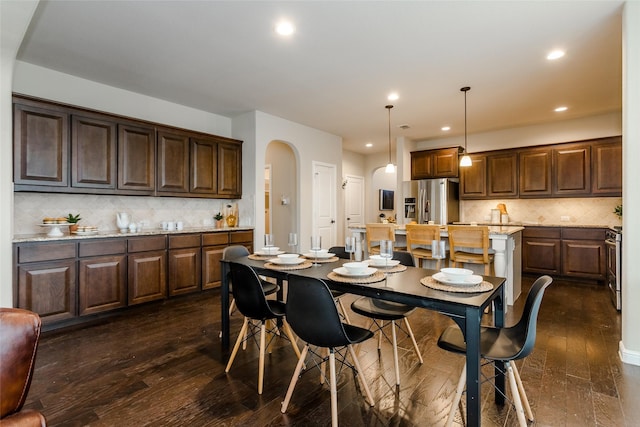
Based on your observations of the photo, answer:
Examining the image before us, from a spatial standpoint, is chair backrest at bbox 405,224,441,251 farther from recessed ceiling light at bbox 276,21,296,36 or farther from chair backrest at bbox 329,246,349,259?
recessed ceiling light at bbox 276,21,296,36

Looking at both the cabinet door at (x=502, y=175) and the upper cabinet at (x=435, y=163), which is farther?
the upper cabinet at (x=435, y=163)

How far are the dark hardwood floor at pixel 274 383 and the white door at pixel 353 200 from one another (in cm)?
532

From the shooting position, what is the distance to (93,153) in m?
3.60

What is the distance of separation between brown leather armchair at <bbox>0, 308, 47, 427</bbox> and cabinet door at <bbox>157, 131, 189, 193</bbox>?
3.37 m

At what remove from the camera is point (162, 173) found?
422cm

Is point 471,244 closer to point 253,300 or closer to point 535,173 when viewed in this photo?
point 253,300

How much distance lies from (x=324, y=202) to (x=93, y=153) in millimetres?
3864

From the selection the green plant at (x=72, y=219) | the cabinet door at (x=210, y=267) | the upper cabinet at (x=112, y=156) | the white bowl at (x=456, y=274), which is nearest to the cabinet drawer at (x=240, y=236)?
the cabinet door at (x=210, y=267)

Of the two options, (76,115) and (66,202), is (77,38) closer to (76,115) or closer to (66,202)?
(76,115)

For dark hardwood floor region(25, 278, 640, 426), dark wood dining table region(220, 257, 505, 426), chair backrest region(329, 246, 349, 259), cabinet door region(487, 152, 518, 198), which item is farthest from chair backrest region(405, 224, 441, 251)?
cabinet door region(487, 152, 518, 198)

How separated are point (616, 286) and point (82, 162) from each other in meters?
6.33

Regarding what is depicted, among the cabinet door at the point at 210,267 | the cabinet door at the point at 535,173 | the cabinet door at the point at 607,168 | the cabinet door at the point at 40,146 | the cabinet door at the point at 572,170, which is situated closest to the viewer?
the cabinet door at the point at 40,146

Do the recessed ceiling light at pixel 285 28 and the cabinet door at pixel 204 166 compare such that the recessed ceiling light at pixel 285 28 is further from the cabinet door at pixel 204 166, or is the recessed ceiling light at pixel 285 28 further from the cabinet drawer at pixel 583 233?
the cabinet drawer at pixel 583 233

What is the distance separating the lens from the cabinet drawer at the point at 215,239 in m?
→ 4.36
